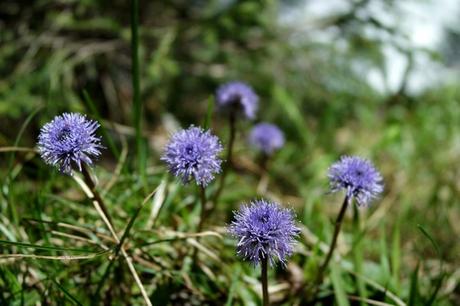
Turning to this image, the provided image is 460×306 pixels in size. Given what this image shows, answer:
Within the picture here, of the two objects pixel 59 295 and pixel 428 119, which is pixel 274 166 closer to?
pixel 428 119

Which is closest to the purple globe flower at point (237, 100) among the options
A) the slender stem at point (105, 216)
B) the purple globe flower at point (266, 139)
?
the purple globe flower at point (266, 139)

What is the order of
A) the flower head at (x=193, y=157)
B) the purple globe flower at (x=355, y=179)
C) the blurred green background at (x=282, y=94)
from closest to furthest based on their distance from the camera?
the flower head at (x=193, y=157) < the purple globe flower at (x=355, y=179) < the blurred green background at (x=282, y=94)

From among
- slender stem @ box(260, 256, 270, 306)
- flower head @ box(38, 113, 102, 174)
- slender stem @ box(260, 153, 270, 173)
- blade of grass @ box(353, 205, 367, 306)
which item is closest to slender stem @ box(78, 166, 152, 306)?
flower head @ box(38, 113, 102, 174)

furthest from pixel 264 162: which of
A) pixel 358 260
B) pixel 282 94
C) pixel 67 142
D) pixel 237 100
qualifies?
pixel 67 142

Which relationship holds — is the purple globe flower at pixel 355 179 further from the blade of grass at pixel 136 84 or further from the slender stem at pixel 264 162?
the slender stem at pixel 264 162

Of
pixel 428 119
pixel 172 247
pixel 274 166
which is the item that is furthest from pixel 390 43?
pixel 172 247

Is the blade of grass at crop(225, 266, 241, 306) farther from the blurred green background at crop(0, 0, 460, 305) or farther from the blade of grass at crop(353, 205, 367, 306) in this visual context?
the blade of grass at crop(353, 205, 367, 306)
